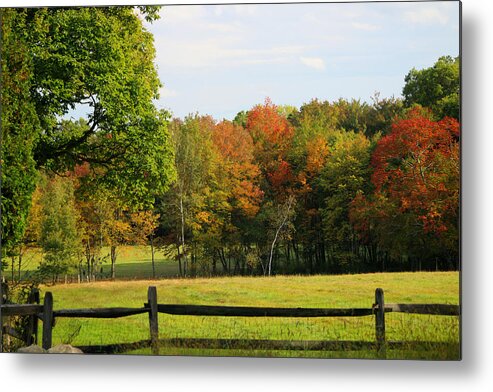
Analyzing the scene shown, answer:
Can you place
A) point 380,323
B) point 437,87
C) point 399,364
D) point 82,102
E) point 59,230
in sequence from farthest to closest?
point 82,102 → point 59,230 → point 380,323 → point 399,364 → point 437,87

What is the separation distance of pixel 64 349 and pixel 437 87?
15.2ft

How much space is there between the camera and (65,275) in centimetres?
889

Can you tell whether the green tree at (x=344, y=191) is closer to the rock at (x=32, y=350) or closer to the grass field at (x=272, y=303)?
the grass field at (x=272, y=303)

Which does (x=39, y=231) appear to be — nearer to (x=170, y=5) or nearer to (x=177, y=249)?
(x=177, y=249)

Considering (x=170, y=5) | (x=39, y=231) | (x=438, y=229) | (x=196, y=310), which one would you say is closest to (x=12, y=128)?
(x=39, y=231)

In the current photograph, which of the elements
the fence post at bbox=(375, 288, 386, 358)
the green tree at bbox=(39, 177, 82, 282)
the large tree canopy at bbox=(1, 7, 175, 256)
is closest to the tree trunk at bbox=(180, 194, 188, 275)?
the large tree canopy at bbox=(1, 7, 175, 256)

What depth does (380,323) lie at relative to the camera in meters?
8.39

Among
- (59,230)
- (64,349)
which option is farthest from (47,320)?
(59,230)

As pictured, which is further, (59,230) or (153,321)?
(59,230)

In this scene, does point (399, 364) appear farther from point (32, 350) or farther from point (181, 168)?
point (32, 350)

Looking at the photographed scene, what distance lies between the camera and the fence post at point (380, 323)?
8.34 meters

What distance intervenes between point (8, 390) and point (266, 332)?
276cm

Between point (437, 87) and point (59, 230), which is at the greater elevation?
point (437, 87)

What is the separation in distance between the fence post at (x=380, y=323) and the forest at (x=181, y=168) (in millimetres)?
321
